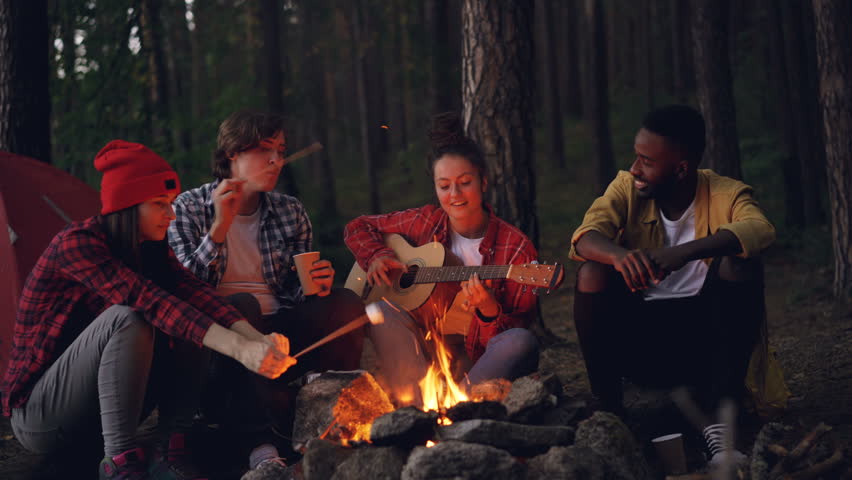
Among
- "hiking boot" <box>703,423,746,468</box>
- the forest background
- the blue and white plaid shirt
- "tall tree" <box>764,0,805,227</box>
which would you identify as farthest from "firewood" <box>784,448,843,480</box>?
"tall tree" <box>764,0,805,227</box>

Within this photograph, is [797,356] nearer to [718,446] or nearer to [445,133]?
[718,446]

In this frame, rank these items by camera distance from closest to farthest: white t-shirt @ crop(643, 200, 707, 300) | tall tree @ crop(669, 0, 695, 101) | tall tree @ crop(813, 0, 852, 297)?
white t-shirt @ crop(643, 200, 707, 300)
tall tree @ crop(813, 0, 852, 297)
tall tree @ crop(669, 0, 695, 101)

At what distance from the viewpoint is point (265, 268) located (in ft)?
14.2

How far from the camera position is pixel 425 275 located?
416cm

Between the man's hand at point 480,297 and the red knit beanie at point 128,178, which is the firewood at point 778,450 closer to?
the man's hand at point 480,297

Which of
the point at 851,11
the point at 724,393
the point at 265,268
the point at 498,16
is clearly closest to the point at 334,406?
the point at 265,268

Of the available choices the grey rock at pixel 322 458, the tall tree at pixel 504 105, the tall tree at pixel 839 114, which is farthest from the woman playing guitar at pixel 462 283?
the tall tree at pixel 839 114

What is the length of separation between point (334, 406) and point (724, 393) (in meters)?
1.75

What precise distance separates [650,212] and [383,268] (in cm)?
141

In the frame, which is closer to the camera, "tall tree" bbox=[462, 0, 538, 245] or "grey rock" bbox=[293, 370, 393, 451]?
"grey rock" bbox=[293, 370, 393, 451]

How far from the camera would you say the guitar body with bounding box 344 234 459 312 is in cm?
418

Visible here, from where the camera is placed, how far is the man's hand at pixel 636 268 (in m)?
3.57

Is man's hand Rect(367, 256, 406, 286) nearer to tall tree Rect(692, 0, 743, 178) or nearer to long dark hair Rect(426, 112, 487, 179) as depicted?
long dark hair Rect(426, 112, 487, 179)

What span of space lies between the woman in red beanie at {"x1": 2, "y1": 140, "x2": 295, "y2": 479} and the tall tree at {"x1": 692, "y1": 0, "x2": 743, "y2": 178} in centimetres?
796
